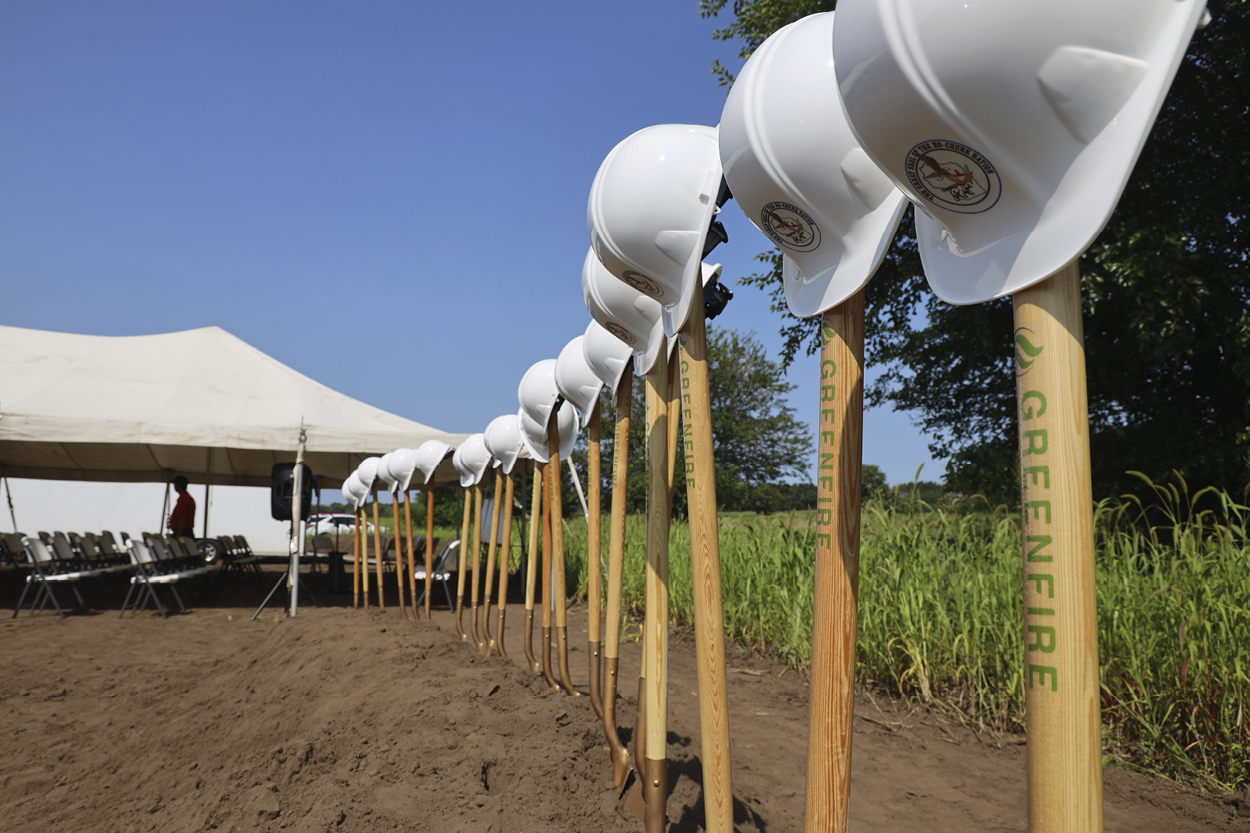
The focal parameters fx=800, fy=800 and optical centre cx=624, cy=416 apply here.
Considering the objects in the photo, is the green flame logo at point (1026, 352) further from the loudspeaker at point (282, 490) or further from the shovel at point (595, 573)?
the loudspeaker at point (282, 490)

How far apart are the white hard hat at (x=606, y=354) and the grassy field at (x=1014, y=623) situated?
6.90 ft

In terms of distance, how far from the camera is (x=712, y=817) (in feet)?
5.75

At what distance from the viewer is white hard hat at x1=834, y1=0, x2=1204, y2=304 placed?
82 cm

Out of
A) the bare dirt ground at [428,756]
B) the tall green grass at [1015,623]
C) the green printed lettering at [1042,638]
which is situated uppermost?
the green printed lettering at [1042,638]

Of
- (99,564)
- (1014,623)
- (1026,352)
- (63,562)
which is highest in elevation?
(1026,352)

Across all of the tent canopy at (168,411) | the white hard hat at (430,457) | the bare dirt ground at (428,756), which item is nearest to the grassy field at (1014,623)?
the bare dirt ground at (428,756)

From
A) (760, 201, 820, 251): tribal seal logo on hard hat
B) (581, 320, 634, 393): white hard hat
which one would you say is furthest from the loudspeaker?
(760, 201, 820, 251): tribal seal logo on hard hat

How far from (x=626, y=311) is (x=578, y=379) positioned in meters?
1.03

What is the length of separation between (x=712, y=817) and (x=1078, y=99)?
154 centimetres

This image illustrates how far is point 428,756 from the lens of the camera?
3021 millimetres

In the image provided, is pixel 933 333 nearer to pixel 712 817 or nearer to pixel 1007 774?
pixel 1007 774

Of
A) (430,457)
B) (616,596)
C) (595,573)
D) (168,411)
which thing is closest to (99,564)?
(168,411)

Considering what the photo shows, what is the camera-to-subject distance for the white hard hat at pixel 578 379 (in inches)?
129

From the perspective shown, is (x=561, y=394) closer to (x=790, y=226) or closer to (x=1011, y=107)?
(x=790, y=226)
